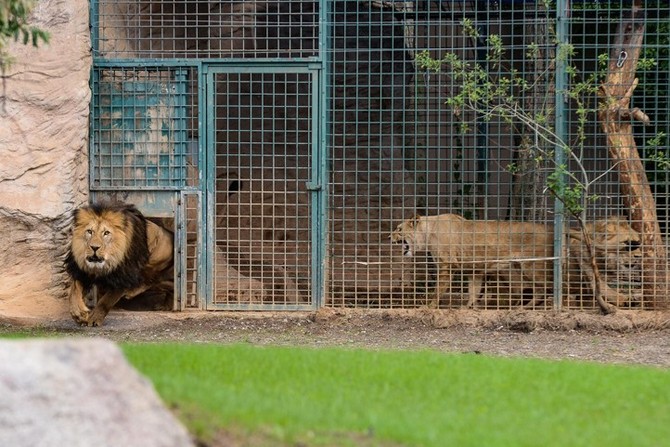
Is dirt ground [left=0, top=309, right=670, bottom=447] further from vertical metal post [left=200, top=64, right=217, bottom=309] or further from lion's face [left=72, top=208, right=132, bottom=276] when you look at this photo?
lion's face [left=72, top=208, right=132, bottom=276]

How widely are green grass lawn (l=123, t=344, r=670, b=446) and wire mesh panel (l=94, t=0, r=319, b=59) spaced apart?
4.30 meters

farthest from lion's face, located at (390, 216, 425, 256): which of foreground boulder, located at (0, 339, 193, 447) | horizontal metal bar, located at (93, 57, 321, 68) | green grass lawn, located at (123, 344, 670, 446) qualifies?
foreground boulder, located at (0, 339, 193, 447)

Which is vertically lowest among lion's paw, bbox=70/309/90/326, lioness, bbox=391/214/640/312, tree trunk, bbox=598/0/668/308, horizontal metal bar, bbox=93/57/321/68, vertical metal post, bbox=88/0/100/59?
lion's paw, bbox=70/309/90/326

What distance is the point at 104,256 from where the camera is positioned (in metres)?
11.3

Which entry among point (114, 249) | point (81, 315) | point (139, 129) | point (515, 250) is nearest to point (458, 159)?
point (515, 250)

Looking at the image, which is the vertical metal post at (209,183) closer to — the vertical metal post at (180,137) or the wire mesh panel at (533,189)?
the vertical metal post at (180,137)

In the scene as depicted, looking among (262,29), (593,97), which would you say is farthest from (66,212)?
(593,97)

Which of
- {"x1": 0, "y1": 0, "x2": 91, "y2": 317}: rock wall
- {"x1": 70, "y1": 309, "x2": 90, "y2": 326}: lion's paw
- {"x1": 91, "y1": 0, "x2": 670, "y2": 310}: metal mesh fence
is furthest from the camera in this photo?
{"x1": 91, "y1": 0, "x2": 670, "y2": 310}: metal mesh fence

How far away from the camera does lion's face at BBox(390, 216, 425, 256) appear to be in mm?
12562

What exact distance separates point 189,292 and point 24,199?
2181mm

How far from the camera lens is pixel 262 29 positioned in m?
15.2

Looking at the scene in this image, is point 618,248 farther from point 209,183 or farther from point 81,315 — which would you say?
point 81,315

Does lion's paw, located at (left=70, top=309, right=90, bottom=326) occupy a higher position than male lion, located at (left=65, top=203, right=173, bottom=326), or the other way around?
male lion, located at (left=65, top=203, right=173, bottom=326)

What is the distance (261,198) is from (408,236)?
186 centimetres
